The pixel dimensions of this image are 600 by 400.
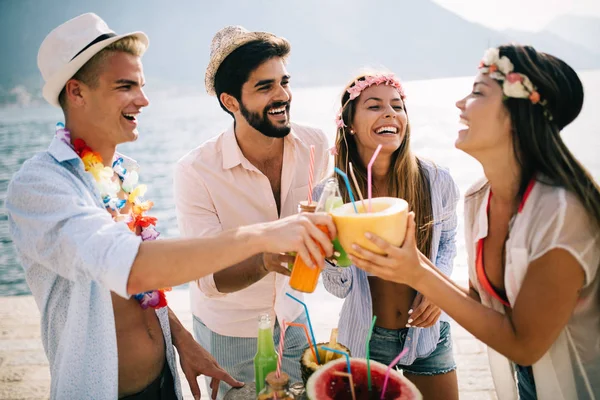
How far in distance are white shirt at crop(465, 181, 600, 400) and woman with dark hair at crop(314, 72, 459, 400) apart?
92 cm

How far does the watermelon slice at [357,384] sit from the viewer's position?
1.59m

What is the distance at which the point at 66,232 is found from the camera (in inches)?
67.3

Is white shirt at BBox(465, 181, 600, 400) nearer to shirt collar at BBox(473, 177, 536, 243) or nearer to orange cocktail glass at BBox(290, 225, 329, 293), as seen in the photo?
shirt collar at BBox(473, 177, 536, 243)

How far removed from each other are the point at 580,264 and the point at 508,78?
2.55ft

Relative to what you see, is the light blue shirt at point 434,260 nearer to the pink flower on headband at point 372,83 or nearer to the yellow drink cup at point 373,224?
the pink flower on headband at point 372,83

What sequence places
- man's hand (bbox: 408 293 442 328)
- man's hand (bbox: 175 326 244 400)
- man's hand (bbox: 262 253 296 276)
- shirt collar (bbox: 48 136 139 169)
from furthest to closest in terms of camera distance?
man's hand (bbox: 408 293 442 328), man's hand (bbox: 262 253 296 276), man's hand (bbox: 175 326 244 400), shirt collar (bbox: 48 136 139 169)

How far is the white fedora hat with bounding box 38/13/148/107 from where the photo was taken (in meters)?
2.23

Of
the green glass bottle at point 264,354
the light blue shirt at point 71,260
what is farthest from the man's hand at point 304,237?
the light blue shirt at point 71,260

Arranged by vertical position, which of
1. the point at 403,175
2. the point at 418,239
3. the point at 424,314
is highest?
the point at 403,175

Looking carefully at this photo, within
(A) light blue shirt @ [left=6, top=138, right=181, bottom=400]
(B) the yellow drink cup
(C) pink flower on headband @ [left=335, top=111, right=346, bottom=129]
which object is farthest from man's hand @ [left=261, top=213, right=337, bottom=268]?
(C) pink flower on headband @ [left=335, top=111, right=346, bottom=129]

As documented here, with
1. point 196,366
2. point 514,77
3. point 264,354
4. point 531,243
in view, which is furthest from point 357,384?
point 514,77

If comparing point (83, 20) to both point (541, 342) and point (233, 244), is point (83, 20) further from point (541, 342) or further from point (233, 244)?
point (541, 342)

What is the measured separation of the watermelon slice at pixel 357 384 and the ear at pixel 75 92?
5.59 feet

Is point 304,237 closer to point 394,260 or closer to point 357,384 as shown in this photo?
point 394,260
